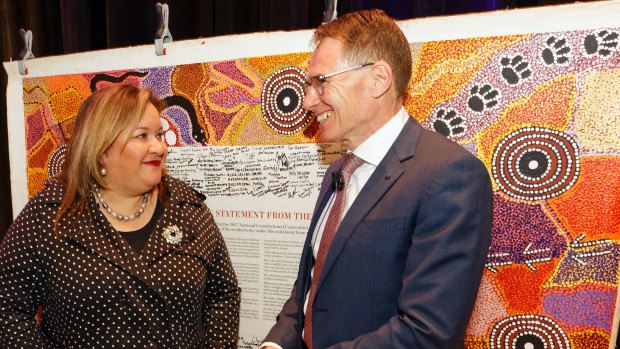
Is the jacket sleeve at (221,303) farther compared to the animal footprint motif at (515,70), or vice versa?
the jacket sleeve at (221,303)

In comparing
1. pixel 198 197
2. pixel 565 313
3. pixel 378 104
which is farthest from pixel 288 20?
pixel 565 313

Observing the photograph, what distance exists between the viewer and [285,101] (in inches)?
74.7

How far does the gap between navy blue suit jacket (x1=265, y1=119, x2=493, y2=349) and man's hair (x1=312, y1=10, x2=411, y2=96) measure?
0.61 ft

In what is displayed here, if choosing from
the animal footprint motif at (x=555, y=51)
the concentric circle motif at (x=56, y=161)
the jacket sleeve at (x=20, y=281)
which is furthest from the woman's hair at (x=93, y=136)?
the animal footprint motif at (x=555, y=51)

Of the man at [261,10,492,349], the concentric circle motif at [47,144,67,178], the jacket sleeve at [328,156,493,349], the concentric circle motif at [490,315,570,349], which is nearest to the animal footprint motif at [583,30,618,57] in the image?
the man at [261,10,492,349]

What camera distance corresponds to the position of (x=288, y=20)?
215cm

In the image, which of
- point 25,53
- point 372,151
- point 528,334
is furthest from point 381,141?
point 25,53

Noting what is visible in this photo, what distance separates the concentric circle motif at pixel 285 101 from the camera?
6.16 feet

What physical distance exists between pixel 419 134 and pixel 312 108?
336 millimetres

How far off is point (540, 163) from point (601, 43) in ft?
1.29

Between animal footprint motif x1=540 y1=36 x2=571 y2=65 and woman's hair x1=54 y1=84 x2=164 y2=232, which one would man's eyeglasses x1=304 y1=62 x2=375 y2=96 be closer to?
animal footprint motif x1=540 y1=36 x2=571 y2=65

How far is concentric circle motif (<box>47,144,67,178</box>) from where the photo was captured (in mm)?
2361

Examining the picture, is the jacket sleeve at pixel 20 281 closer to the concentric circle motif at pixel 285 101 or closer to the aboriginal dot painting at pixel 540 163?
the concentric circle motif at pixel 285 101

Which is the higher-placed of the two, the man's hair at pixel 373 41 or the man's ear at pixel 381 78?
the man's hair at pixel 373 41
